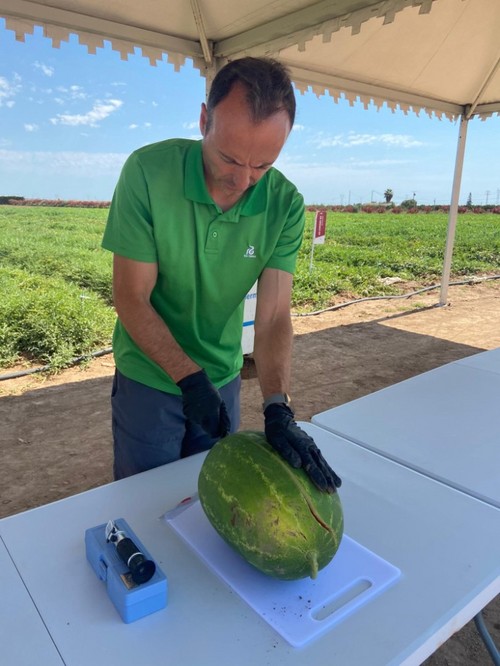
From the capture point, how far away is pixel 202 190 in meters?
1.50

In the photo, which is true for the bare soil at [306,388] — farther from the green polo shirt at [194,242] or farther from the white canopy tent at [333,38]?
the white canopy tent at [333,38]

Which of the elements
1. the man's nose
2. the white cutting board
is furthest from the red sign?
the white cutting board

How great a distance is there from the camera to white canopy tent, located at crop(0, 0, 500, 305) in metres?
3.21

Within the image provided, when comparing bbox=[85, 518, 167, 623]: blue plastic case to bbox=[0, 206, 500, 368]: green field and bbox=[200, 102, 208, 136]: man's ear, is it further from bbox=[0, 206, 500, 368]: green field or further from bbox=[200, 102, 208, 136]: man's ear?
bbox=[0, 206, 500, 368]: green field

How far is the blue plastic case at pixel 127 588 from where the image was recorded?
35.2 inches

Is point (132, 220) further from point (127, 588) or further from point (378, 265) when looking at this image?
point (378, 265)

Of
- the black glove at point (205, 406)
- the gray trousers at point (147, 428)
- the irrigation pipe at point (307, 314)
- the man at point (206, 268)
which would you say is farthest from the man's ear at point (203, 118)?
the irrigation pipe at point (307, 314)

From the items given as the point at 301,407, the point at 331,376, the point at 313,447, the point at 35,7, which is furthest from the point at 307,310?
the point at 313,447

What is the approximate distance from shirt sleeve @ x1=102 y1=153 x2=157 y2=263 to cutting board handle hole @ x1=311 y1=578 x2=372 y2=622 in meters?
0.97

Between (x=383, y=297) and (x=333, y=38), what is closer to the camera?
(x=333, y=38)

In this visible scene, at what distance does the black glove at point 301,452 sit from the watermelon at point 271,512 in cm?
1

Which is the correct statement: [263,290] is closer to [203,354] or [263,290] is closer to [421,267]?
[203,354]

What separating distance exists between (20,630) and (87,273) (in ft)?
33.7

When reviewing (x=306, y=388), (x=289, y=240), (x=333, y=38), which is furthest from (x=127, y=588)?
(x=333, y=38)
